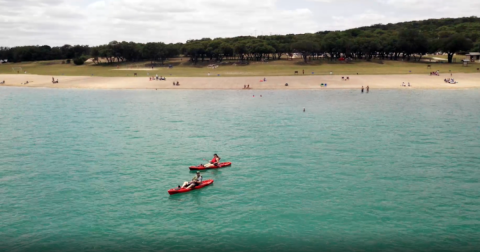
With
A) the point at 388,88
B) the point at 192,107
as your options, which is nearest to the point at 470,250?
the point at 192,107

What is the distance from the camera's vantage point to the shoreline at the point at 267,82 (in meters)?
109

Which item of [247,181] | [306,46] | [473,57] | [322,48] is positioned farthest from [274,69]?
[247,181]

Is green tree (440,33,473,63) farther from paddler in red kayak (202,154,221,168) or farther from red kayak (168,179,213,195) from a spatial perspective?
red kayak (168,179,213,195)

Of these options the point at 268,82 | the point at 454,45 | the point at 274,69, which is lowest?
the point at 268,82

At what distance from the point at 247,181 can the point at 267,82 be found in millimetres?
81991

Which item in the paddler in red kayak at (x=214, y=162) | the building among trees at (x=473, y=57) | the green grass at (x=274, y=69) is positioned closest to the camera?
Result: the paddler in red kayak at (x=214, y=162)

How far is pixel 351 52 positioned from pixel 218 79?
6913cm

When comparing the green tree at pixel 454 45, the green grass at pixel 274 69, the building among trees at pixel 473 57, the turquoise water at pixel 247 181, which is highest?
the green tree at pixel 454 45

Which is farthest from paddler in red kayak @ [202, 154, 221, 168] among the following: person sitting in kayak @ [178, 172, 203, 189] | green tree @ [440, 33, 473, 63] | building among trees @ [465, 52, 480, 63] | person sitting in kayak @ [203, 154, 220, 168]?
building among trees @ [465, 52, 480, 63]

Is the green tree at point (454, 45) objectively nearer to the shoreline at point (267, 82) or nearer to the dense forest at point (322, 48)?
the dense forest at point (322, 48)

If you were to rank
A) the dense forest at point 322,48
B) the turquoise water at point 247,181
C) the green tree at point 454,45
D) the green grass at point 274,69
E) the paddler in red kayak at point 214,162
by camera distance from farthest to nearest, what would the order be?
the dense forest at point 322,48
the green tree at point 454,45
the green grass at point 274,69
the paddler in red kayak at point 214,162
the turquoise water at point 247,181

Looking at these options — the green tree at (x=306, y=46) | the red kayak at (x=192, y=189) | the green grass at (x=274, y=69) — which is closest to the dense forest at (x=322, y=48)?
the green tree at (x=306, y=46)

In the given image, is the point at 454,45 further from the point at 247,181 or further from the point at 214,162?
the point at 247,181

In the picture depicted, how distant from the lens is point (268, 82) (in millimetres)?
118062
